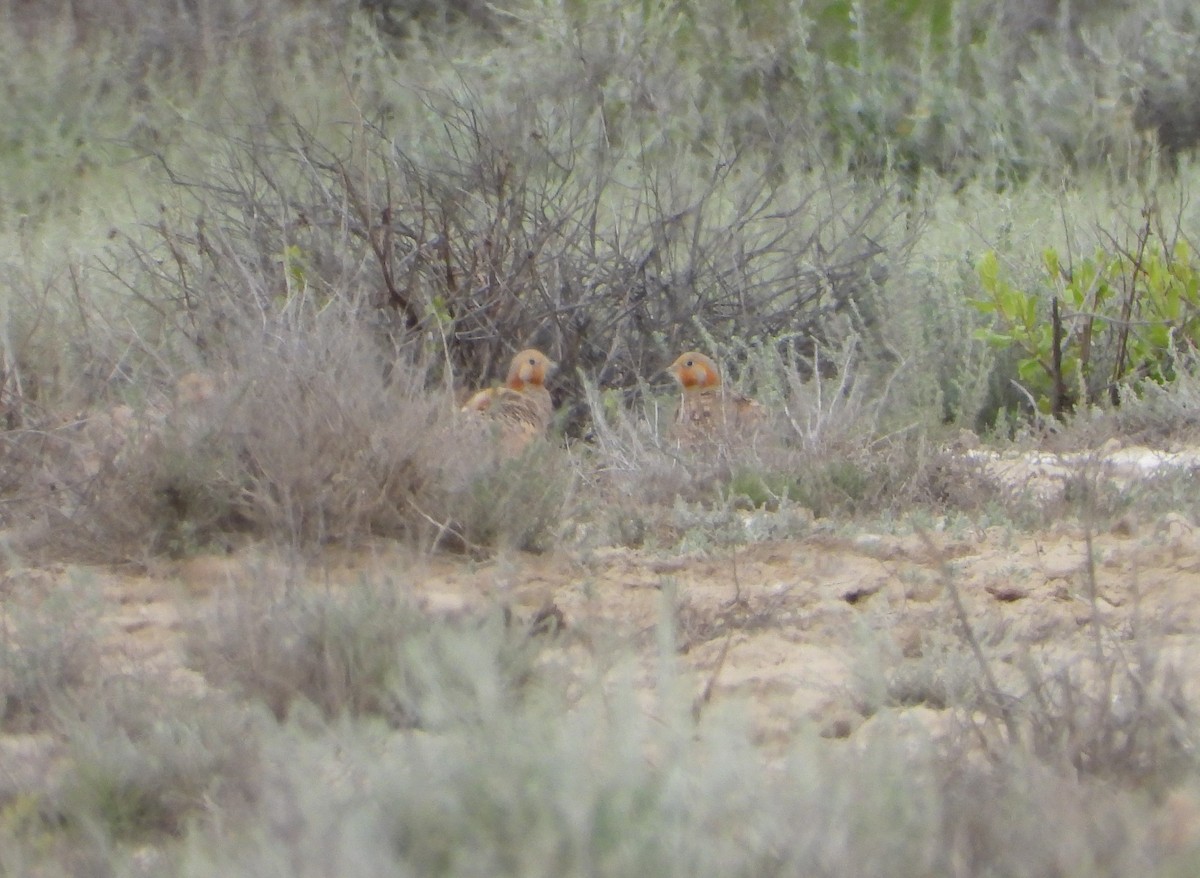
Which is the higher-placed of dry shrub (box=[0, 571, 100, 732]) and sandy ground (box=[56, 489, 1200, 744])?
dry shrub (box=[0, 571, 100, 732])

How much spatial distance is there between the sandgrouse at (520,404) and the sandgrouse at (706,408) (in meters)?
0.43

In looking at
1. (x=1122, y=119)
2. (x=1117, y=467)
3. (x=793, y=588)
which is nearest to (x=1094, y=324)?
(x=1117, y=467)

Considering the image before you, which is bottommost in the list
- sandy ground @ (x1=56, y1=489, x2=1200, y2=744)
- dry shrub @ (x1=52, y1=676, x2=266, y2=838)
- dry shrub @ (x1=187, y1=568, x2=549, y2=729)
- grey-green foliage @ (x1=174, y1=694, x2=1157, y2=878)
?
sandy ground @ (x1=56, y1=489, x2=1200, y2=744)

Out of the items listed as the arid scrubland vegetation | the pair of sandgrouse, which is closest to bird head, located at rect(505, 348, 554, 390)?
the pair of sandgrouse

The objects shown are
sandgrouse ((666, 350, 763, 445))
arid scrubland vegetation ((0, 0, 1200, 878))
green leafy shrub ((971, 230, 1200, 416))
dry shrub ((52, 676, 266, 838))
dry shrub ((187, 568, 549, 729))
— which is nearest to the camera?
arid scrubland vegetation ((0, 0, 1200, 878))

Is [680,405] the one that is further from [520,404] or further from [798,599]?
[798,599]

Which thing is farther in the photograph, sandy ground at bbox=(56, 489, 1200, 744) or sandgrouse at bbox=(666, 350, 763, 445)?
sandgrouse at bbox=(666, 350, 763, 445)

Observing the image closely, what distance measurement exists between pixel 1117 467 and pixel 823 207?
137 inches

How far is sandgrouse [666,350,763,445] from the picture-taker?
Result: 5.24 meters

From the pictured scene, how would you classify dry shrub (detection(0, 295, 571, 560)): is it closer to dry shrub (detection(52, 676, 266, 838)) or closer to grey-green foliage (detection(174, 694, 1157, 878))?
dry shrub (detection(52, 676, 266, 838))

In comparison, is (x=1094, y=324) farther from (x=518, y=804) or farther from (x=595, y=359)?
(x=518, y=804)

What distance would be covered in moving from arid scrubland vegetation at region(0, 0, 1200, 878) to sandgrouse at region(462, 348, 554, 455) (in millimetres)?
154

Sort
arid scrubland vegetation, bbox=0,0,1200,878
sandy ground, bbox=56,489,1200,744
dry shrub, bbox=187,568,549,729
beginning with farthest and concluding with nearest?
sandy ground, bbox=56,489,1200,744 → dry shrub, bbox=187,568,549,729 → arid scrubland vegetation, bbox=0,0,1200,878

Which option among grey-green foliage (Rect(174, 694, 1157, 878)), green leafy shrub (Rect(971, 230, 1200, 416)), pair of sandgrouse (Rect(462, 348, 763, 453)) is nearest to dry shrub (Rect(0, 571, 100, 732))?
grey-green foliage (Rect(174, 694, 1157, 878))
